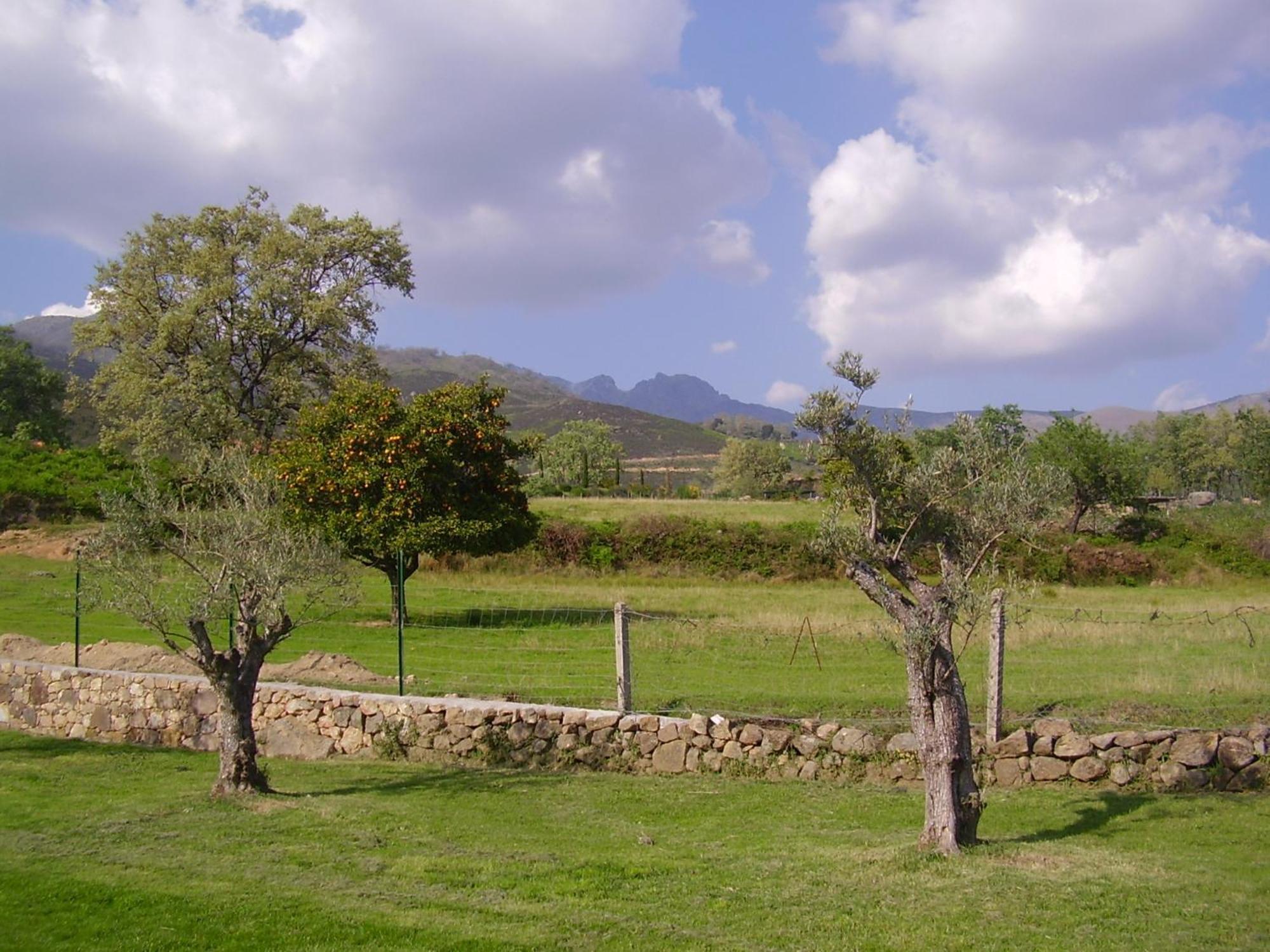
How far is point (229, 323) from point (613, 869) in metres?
35.5

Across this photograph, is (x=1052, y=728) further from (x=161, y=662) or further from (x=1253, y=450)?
(x=1253, y=450)

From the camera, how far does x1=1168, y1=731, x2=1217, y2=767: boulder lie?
11.0 metres

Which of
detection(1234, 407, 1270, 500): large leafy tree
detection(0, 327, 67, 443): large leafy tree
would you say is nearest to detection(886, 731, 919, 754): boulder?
detection(1234, 407, 1270, 500): large leafy tree

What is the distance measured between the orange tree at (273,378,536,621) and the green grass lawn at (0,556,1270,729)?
6.12 ft

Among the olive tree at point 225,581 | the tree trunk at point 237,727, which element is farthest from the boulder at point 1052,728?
the tree trunk at point 237,727

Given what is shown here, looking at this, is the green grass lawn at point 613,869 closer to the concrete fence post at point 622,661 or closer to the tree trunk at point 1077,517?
the concrete fence post at point 622,661

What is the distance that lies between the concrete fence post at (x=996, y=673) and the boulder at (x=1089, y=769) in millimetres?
896

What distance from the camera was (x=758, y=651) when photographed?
18922 millimetres

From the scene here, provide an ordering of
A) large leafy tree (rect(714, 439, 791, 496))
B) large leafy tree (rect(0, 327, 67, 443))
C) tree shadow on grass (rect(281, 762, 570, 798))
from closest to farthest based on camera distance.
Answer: tree shadow on grass (rect(281, 762, 570, 798))
large leafy tree (rect(0, 327, 67, 443))
large leafy tree (rect(714, 439, 791, 496))

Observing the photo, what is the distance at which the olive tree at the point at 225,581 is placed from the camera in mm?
11156

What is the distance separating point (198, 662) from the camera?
11148 millimetres

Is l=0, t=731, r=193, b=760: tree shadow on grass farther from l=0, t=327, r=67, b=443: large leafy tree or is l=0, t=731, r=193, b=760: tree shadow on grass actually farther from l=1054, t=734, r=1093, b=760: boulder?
l=0, t=327, r=67, b=443: large leafy tree

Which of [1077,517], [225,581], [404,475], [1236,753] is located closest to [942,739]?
[1236,753]

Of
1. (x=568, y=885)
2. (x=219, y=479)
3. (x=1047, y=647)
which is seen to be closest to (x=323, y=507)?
(x=219, y=479)
